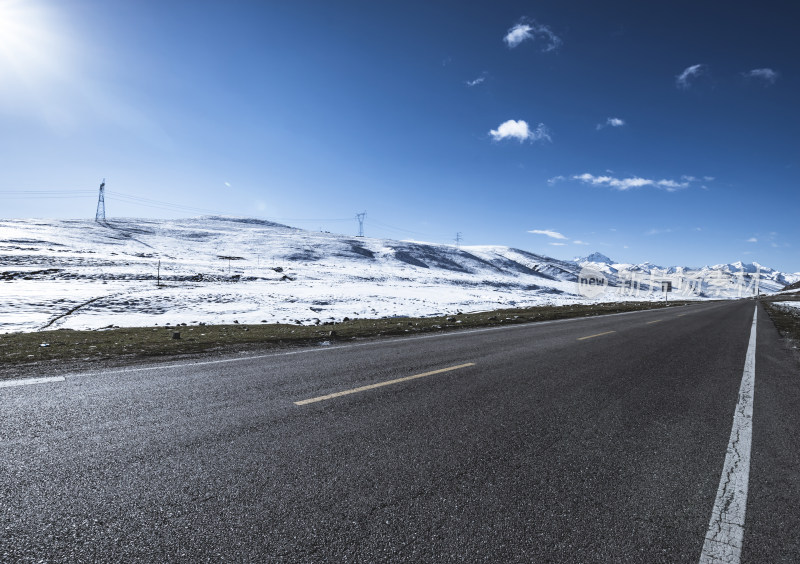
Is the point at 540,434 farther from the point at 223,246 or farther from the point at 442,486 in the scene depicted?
the point at 223,246

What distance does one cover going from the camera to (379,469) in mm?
3354

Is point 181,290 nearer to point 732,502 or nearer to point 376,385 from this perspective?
point 376,385

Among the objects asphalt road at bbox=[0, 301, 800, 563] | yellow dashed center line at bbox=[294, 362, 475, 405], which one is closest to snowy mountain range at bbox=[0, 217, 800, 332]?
yellow dashed center line at bbox=[294, 362, 475, 405]

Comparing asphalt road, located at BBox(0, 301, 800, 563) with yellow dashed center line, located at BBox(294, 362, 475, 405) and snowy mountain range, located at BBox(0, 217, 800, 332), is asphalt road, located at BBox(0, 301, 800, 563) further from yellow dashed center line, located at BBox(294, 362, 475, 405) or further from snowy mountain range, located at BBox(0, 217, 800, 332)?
snowy mountain range, located at BBox(0, 217, 800, 332)

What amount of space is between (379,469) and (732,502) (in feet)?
9.62

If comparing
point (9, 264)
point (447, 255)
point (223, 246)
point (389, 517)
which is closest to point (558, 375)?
point (389, 517)

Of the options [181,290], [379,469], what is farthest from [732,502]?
[181,290]

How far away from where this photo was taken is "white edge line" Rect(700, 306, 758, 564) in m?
2.48

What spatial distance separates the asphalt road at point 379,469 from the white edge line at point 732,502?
0.06 metres

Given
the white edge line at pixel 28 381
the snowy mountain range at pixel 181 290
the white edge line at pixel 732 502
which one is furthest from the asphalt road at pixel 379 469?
the snowy mountain range at pixel 181 290

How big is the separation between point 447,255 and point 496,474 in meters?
144

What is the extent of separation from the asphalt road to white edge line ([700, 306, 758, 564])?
0.19 feet

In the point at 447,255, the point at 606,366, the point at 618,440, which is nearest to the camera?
the point at 618,440

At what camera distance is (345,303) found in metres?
30.1
